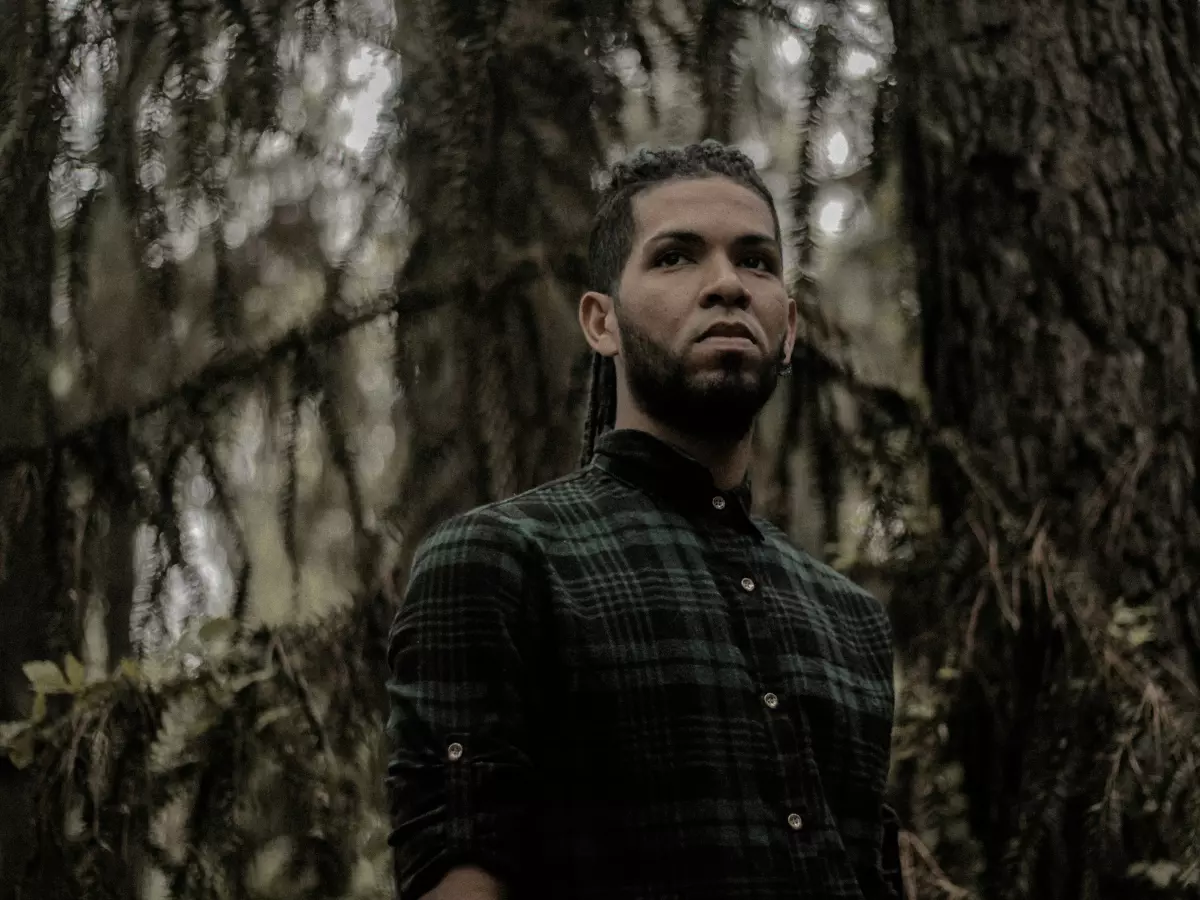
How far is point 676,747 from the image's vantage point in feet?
4.85

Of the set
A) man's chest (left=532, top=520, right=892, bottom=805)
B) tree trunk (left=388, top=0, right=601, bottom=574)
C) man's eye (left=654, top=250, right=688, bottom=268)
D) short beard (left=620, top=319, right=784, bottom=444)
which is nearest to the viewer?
man's chest (left=532, top=520, right=892, bottom=805)

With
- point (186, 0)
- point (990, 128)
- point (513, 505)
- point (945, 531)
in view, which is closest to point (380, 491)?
point (513, 505)

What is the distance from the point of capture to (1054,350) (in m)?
2.76

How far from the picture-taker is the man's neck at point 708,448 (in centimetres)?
171

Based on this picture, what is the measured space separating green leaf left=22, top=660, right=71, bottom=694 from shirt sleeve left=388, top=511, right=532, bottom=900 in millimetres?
803

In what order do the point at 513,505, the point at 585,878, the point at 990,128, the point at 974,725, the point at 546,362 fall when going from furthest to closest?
the point at 990,128, the point at 974,725, the point at 546,362, the point at 513,505, the point at 585,878

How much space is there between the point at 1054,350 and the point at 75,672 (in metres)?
1.80

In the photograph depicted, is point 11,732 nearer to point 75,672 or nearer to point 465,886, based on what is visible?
point 75,672

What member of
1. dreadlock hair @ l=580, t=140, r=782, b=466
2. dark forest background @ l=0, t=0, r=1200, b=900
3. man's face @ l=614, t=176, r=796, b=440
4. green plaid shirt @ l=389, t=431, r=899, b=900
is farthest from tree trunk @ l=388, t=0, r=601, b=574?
green plaid shirt @ l=389, t=431, r=899, b=900

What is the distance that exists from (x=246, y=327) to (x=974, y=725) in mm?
1437

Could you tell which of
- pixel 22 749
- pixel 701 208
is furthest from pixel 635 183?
pixel 22 749

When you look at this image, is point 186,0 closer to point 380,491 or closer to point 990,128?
point 380,491

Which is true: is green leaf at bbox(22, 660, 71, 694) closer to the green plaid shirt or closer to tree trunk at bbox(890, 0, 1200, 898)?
the green plaid shirt

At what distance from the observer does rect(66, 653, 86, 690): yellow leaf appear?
6.72ft
